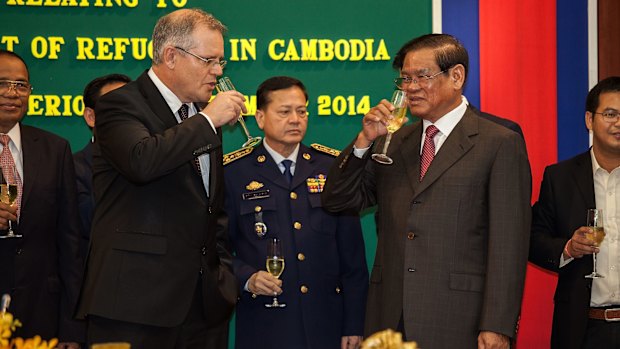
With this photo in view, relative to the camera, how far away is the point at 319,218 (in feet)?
14.7

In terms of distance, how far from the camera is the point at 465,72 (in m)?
3.74

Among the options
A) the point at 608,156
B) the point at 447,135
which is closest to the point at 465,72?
the point at 447,135

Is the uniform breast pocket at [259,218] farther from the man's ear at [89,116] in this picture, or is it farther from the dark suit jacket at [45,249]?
the man's ear at [89,116]

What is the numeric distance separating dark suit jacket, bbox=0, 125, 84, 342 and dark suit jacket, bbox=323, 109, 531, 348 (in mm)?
1622

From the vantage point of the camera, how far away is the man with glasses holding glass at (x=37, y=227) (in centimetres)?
420

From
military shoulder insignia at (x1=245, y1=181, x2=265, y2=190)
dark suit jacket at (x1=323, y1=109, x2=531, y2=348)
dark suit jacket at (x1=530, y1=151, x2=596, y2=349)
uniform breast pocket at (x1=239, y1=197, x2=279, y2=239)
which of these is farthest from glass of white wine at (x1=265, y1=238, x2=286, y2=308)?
dark suit jacket at (x1=530, y1=151, x2=596, y2=349)

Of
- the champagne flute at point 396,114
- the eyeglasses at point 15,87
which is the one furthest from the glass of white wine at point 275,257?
the eyeglasses at point 15,87

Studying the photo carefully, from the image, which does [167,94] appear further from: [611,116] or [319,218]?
[611,116]

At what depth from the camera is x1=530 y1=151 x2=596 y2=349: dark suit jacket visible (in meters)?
4.28

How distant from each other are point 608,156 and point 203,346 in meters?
2.17

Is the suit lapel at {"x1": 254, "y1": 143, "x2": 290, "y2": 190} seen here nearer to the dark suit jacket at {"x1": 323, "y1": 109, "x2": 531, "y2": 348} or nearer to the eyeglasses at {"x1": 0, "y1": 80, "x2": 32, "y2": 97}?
the dark suit jacket at {"x1": 323, "y1": 109, "x2": 531, "y2": 348}

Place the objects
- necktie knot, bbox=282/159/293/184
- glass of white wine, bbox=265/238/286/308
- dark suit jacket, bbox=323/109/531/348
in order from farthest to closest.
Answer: necktie knot, bbox=282/159/293/184, glass of white wine, bbox=265/238/286/308, dark suit jacket, bbox=323/109/531/348

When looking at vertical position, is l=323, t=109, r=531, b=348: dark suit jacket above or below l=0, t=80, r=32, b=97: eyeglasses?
below

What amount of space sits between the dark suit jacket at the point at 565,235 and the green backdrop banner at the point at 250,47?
116 centimetres
